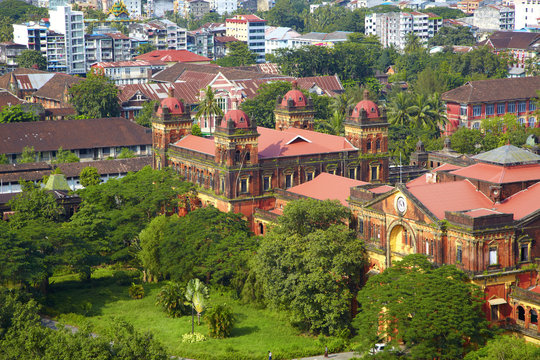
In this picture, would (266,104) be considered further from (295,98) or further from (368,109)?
(368,109)

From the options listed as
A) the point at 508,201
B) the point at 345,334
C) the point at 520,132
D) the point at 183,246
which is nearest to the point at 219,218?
the point at 183,246

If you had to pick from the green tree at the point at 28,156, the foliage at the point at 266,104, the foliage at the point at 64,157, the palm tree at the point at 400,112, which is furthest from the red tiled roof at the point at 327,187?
the foliage at the point at 266,104

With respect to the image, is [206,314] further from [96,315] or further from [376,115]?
[376,115]

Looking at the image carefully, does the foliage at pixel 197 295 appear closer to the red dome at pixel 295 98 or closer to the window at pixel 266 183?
the window at pixel 266 183

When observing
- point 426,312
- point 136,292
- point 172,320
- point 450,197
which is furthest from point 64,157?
point 426,312

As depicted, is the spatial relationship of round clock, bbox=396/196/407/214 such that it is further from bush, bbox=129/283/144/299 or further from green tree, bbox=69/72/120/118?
green tree, bbox=69/72/120/118

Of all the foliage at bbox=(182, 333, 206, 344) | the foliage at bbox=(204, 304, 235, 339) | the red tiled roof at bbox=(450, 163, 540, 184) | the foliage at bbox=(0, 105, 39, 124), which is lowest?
the foliage at bbox=(182, 333, 206, 344)

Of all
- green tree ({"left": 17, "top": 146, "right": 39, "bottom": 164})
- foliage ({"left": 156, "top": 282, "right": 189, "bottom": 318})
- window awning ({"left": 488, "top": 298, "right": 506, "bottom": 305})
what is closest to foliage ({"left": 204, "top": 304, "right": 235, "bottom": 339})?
foliage ({"left": 156, "top": 282, "right": 189, "bottom": 318})
